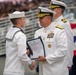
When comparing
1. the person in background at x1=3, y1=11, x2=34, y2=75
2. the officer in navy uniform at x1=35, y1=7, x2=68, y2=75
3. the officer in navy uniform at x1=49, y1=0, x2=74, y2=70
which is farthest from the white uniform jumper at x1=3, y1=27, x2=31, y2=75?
the officer in navy uniform at x1=49, y1=0, x2=74, y2=70

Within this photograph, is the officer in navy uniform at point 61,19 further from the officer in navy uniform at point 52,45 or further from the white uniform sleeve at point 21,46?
the white uniform sleeve at point 21,46

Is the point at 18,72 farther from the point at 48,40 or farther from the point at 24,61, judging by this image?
the point at 48,40

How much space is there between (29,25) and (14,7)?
0.69 m

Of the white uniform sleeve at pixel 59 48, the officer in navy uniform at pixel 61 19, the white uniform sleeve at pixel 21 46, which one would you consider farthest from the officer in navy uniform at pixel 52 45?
the officer in navy uniform at pixel 61 19

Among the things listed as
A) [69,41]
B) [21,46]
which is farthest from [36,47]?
[69,41]

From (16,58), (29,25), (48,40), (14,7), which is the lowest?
(29,25)

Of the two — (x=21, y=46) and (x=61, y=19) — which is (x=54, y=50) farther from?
(x=61, y=19)

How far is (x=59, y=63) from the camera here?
298 cm

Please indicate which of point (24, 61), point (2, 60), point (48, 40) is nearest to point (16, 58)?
point (24, 61)

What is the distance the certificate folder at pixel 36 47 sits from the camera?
2967mm

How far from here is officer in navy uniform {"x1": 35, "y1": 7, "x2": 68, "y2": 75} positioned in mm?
2893

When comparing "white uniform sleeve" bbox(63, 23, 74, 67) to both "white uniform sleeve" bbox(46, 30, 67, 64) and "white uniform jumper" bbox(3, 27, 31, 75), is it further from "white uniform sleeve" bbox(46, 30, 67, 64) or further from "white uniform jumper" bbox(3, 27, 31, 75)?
"white uniform jumper" bbox(3, 27, 31, 75)

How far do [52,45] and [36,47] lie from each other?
20 cm

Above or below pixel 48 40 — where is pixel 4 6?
below
